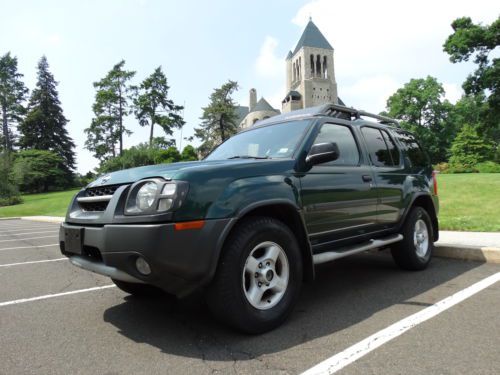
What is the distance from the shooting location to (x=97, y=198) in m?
2.99

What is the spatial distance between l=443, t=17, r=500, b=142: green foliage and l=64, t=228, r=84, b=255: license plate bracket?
30.7 meters

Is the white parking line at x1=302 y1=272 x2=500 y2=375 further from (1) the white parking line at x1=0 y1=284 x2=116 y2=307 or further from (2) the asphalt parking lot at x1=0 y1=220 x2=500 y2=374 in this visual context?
(1) the white parking line at x1=0 y1=284 x2=116 y2=307

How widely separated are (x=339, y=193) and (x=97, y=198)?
225 centimetres

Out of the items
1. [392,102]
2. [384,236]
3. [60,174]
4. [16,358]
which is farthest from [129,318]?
[392,102]

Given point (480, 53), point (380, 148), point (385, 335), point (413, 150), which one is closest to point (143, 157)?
point (480, 53)

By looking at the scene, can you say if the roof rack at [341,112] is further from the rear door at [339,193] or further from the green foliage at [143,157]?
the green foliage at [143,157]

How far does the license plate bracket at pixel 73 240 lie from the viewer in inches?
114

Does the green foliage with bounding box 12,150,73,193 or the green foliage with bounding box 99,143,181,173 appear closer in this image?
the green foliage with bounding box 99,143,181,173

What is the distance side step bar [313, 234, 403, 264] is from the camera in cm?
333

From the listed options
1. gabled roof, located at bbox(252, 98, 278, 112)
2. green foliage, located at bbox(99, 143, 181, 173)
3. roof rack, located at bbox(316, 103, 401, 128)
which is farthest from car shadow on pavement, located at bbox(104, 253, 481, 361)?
gabled roof, located at bbox(252, 98, 278, 112)

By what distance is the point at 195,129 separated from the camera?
66.4 m

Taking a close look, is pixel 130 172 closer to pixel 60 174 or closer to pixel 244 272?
pixel 244 272

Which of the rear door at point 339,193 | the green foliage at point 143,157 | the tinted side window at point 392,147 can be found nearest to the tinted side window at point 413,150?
the tinted side window at point 392,147

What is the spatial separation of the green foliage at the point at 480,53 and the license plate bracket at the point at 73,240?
30.7m
